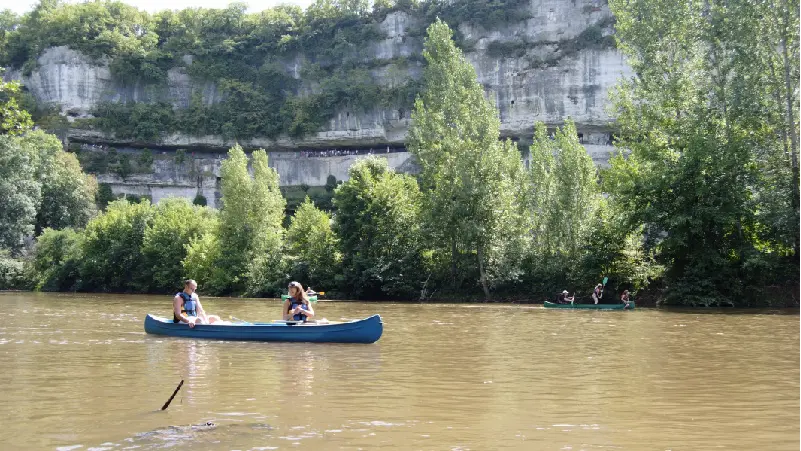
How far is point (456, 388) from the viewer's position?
36.5ft

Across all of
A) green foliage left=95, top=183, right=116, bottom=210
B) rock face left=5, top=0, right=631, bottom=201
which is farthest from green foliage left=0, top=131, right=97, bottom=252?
rock face left=5, top=0, right=631, bottom=201

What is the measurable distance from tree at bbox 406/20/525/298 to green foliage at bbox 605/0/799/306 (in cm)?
626

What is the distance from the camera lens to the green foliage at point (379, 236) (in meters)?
39.9

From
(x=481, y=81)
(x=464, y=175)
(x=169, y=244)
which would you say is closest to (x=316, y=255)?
(x=464, y=175)

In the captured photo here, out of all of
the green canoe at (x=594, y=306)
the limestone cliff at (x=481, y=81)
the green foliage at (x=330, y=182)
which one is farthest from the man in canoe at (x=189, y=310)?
the green foliage at (x=330, y=182)

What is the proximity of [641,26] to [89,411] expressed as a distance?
29.8 metres

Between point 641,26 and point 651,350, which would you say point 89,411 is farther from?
point 641,26

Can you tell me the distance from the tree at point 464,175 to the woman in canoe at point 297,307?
19.4 metres

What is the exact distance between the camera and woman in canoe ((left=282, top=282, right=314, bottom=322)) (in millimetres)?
18109

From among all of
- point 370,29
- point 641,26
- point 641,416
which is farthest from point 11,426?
point 370,29

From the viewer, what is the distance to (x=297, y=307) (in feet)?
59.8

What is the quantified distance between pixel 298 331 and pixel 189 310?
11.8 feet

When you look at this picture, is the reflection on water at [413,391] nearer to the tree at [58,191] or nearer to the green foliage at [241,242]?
the green foliage at [241,242]

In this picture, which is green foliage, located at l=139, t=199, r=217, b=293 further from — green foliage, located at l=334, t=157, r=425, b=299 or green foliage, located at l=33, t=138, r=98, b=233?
green foliage, located at l=33, t=138, r=98, b=233
